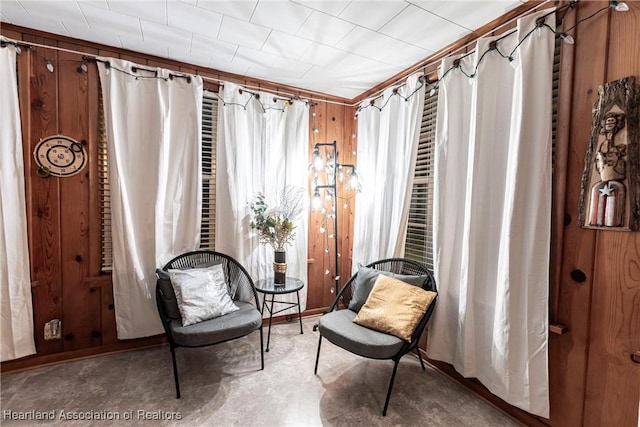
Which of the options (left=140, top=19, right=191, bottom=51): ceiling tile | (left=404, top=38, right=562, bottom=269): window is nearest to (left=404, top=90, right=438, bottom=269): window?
(left=404, top=38, right=562, bottom=269): window

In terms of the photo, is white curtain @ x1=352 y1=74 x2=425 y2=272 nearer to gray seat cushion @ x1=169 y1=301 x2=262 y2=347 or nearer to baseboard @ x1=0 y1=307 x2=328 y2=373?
gray seat cushion @ x1=169 y1=301 x2=262 y2=347

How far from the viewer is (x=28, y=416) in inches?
67.8

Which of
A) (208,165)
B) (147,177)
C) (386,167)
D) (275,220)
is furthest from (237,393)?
(386,167)

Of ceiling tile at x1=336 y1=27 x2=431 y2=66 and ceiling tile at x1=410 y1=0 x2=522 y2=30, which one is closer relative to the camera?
ceiling tile at x1=410 y1=0 x2=522 y2=30

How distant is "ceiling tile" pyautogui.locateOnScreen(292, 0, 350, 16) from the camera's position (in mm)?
1732

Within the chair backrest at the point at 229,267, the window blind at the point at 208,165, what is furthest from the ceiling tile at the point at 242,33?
the chair backrest at the point at 229,267

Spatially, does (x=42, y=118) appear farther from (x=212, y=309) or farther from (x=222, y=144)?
(x=212, y=309)

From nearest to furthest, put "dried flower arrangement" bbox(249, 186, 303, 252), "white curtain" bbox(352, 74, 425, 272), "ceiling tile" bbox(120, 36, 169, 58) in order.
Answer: "ceiling tile" bbox(120, 36, 169, 58) < "white curtain" bbox(352, 74, 425, 272) < "dried flower arrangement" bbox(249, 186, 303, 252)

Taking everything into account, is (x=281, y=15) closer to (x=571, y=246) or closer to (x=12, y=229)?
(x=571, y=246)

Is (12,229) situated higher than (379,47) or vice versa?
(379,47)

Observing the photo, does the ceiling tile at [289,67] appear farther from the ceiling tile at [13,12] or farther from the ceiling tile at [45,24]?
the ceiling tile at [13,12]

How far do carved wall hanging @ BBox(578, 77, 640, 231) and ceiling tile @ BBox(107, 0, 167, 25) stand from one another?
2556 mm

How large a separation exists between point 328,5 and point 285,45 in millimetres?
568

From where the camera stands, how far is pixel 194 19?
195 cm
